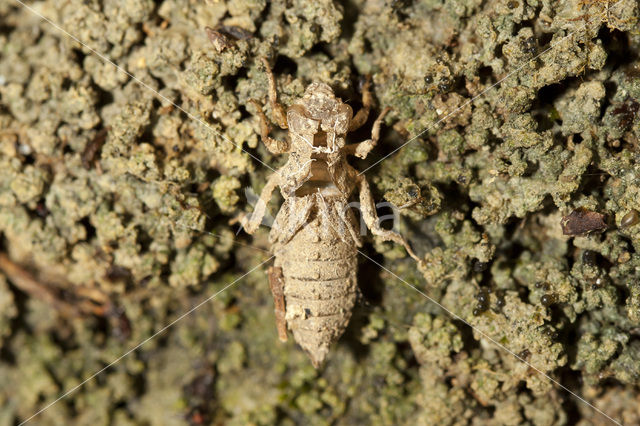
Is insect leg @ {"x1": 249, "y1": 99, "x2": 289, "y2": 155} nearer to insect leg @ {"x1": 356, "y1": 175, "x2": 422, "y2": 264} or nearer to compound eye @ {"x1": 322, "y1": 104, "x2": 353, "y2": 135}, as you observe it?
compound eye @ {"x1": 322, "y1": 104, "x2": 353, "y2": 135}

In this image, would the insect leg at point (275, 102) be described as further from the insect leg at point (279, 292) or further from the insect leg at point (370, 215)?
the insect leg at point (279, 292)

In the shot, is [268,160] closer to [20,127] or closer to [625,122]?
[20,127]

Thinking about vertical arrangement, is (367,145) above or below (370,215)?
above

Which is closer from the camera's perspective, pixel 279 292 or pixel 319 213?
pixel 319 213

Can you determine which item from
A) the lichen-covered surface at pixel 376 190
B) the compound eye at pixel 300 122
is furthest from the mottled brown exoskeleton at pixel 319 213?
the lichen-covered surface at pixel 376 190

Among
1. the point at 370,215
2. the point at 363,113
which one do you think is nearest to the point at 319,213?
the point at 370,215

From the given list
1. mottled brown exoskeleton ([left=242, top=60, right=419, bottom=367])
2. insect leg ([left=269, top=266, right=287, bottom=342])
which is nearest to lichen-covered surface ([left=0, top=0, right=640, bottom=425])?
mottled brown exoskeleton ([left=242, top=60, right=419, bottom=367])

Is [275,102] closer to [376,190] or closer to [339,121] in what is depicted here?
[339,121]
